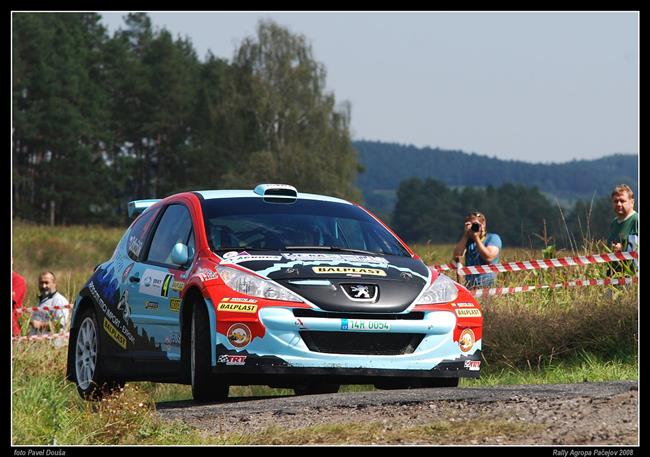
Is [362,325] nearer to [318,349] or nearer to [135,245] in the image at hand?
[318,349]

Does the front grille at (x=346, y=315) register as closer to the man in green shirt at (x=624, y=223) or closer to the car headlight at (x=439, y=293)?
the car headlight at (x=439, y=293)

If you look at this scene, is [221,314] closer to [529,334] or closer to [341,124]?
[529,334]

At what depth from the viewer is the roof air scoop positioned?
33.3ft

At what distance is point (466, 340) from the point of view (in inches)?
360

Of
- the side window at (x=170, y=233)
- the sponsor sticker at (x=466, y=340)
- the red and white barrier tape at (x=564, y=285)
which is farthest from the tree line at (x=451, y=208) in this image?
the sponsor sticker at (x=466, y=340)

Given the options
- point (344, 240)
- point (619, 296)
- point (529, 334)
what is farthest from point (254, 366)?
point (619, 296)

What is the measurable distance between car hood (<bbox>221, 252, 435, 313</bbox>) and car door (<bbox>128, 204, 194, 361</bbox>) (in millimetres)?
596

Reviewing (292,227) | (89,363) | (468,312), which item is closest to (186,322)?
(292,227)

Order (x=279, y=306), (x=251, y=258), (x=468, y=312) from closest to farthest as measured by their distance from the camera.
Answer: (x=279, y=306)
(x=251, y=258)
(x=468, y=312)

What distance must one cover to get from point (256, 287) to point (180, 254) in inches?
32.2

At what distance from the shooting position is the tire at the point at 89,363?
10328 millimetres

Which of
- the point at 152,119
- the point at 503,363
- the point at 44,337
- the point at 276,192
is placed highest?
the point at 152,119

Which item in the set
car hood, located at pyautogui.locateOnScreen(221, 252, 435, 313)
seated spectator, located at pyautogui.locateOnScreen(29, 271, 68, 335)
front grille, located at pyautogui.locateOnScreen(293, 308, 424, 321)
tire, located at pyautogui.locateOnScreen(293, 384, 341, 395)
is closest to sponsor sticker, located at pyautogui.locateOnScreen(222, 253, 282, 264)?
car hood, located at pyautogui.locateOnScreen(221, 252, 435, 313)

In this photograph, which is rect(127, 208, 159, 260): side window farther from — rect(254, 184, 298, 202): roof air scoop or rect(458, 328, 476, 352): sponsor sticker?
rect(458, 328, 476, 352): sponsor sticker
